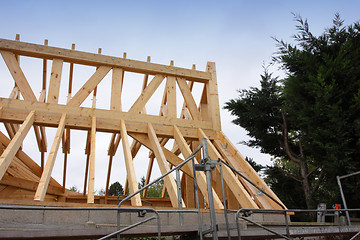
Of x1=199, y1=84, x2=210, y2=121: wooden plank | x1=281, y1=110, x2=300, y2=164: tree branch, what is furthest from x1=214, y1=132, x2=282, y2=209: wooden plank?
x1=281, y1=110, x2=300, y2=164: tree branch

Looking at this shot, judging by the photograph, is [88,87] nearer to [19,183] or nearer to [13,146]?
[13,146]

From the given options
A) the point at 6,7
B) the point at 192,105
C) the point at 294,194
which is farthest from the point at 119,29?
the point at 294,194

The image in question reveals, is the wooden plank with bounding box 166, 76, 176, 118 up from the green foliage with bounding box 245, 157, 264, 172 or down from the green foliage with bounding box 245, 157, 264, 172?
up

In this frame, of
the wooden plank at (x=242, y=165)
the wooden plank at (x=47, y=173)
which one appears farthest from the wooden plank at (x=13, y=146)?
the wooden plank at (x=242, y=165)

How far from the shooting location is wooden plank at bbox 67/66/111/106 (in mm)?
6819

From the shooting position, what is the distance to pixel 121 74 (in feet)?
24.5

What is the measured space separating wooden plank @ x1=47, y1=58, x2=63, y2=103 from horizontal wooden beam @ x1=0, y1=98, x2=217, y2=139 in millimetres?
220

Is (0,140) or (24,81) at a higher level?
(24,81)

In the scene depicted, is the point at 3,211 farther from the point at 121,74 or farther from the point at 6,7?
the point at 6,7

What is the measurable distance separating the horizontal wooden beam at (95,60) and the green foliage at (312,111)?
85.0 inches

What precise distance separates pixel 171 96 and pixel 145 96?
0.69 meters

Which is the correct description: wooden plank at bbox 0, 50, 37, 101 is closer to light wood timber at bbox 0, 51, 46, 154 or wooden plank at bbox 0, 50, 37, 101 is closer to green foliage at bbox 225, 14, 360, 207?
light wood timber at bbox 0, 51, 46, 154

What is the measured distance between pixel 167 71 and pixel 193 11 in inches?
163

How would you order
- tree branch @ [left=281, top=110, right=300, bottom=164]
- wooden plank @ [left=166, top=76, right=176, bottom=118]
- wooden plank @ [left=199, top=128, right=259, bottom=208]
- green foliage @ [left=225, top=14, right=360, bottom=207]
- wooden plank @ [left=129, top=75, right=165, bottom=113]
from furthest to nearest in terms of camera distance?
tree branch @ [left=281, top=110, right=300, bottom=164] → wooden plank @ [left=166, top=76, right=176, bottom=118] → wooden plank @ [left=129, top=75, right=165, bottom=113] → green foliage @ [left=225, top=14, right=360, bottom=207] → wooden plank @ [left=199, top=128, right=259, bottom=208]
